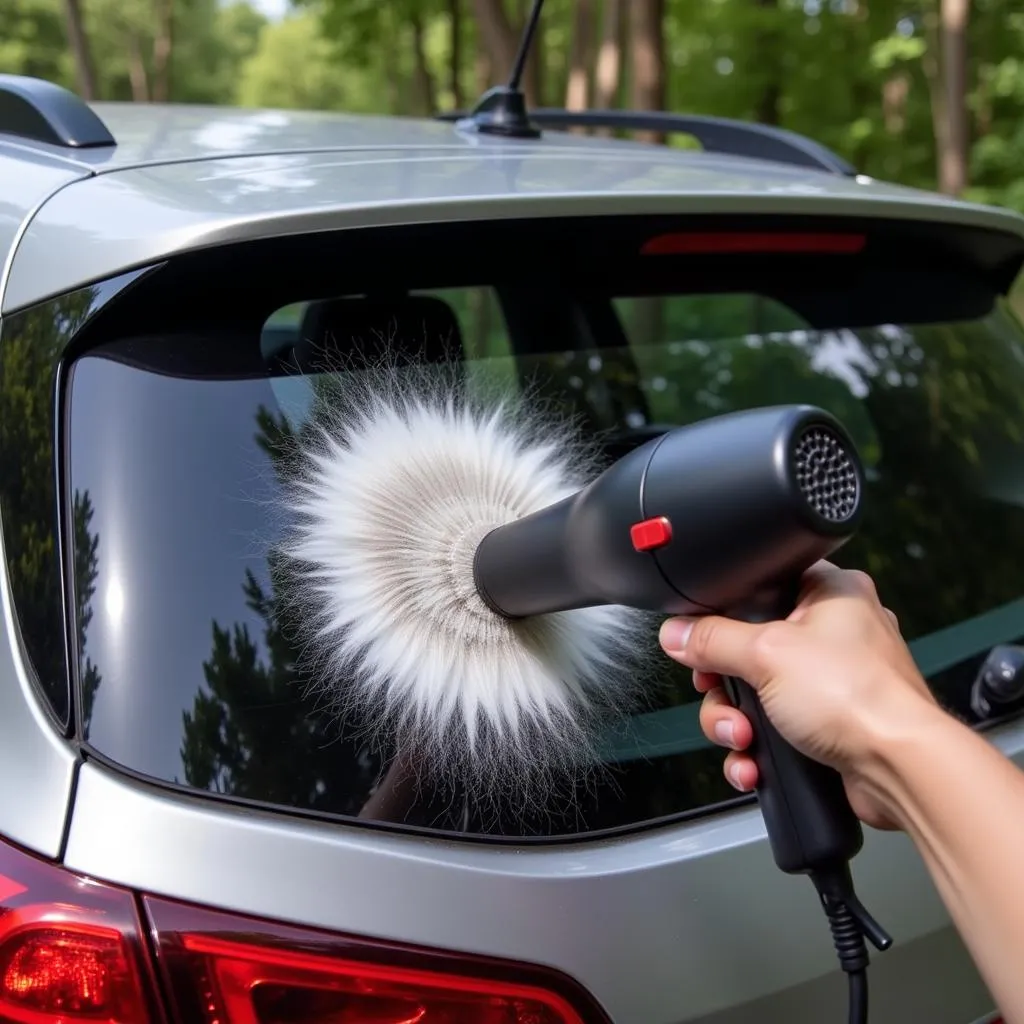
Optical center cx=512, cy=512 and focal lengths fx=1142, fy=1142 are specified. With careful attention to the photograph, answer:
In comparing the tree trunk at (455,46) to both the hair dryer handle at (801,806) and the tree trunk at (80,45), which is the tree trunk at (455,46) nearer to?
the tree trunk at (80,45)

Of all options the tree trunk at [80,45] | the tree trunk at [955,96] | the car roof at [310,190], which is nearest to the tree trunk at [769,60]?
the tree trunk at [955,96]

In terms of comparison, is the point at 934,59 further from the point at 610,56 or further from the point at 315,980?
the point at 315,980

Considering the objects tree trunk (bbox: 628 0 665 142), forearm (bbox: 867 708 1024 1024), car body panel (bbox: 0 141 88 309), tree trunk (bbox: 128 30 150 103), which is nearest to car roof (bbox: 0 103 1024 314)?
car body panel (bbox: 0 141 88 309)

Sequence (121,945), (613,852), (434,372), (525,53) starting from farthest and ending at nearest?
(525,53) < (434,372) < (613,852) < (121,945)

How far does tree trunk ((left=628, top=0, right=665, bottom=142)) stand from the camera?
246 inches

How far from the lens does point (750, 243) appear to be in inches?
69.1

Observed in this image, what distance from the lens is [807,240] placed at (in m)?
1.81

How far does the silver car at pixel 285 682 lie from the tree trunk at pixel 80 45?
10790 mm

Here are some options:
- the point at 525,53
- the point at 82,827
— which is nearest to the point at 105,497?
the point at 82,827

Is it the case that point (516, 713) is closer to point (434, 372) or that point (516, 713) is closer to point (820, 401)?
point (434, 372)

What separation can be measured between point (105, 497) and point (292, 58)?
39045 mm

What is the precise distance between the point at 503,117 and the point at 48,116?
0.94 meters

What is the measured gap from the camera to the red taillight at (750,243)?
5.51 ft

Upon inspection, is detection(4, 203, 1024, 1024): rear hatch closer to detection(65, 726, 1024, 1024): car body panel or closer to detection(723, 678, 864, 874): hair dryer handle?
detection(65, 726, 1024, 1024): car body panel
